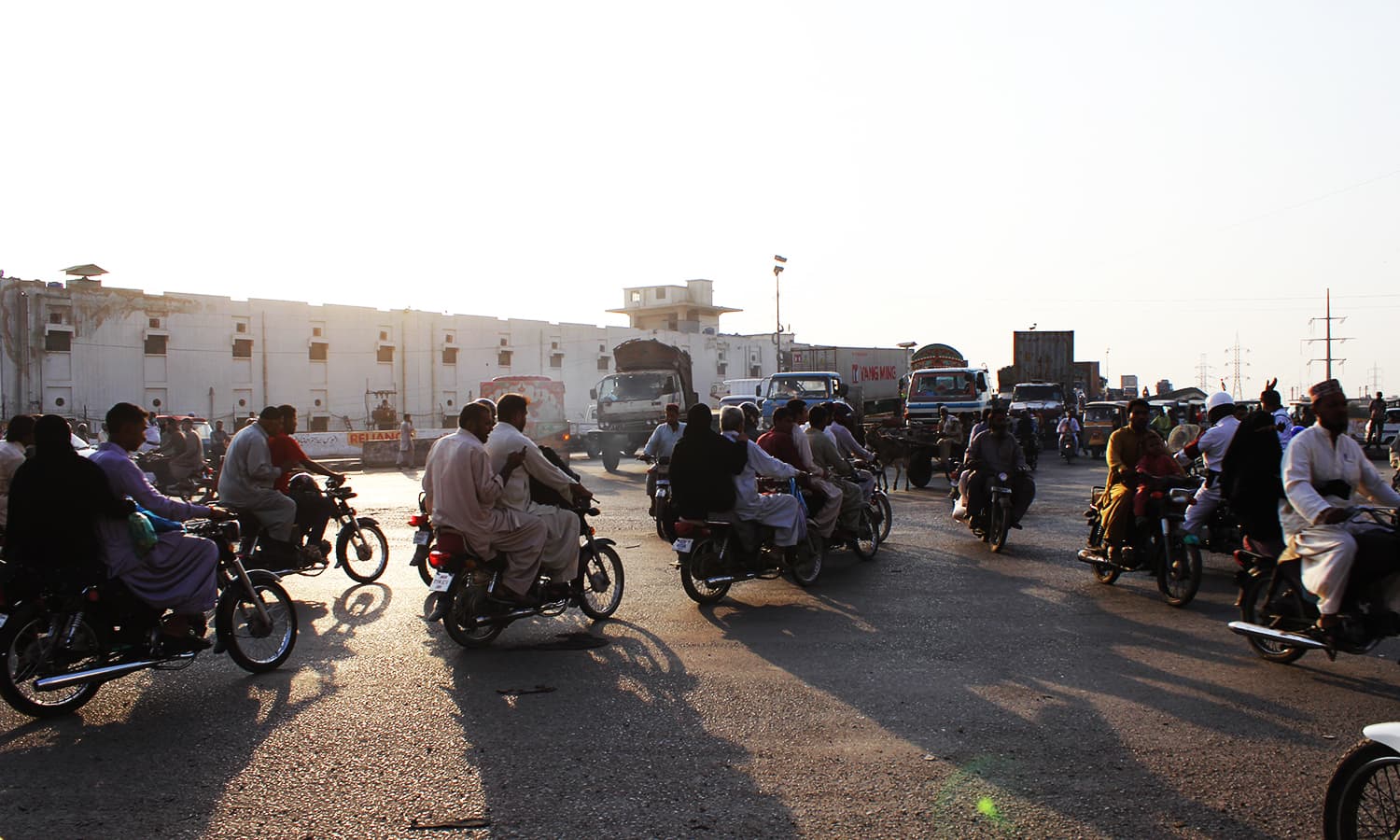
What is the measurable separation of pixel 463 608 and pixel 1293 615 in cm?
539

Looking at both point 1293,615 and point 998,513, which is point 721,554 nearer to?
point 1293,615

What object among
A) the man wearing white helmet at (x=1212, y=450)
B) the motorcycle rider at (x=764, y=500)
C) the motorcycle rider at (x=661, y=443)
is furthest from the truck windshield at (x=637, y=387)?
the man wearing white helmet at (x=1212, y=450)

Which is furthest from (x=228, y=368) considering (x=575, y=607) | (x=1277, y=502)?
(x=1277, y=502)

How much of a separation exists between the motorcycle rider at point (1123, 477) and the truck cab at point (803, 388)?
660 inches

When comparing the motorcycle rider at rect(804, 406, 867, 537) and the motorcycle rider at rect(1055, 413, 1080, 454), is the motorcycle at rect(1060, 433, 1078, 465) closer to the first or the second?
the motorcycle rider at rect(1055, 413, 1080, 454)

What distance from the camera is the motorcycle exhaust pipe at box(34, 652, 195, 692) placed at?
570 centimetres

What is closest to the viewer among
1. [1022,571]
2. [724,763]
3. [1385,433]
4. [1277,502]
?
[724,763]

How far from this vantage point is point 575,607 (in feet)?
28.9

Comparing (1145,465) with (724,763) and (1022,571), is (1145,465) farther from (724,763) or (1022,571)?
(724,763)

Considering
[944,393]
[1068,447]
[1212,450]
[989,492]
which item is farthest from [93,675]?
[1068,447]

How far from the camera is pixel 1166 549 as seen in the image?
342 inches

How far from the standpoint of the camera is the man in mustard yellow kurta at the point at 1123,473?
362 inches

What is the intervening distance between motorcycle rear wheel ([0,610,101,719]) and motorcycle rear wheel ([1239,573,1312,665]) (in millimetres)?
7023

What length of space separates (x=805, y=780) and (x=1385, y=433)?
3520 cm
